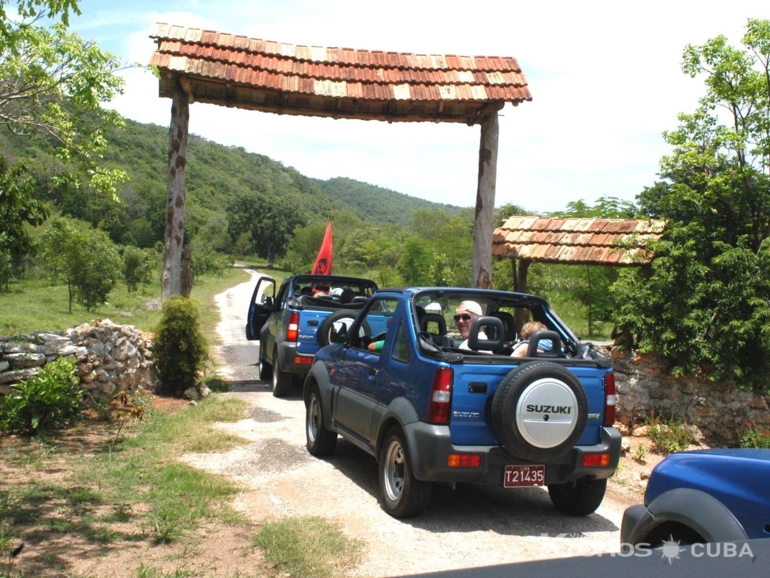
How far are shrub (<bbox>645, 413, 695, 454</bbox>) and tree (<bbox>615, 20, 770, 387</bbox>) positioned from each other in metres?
0.83

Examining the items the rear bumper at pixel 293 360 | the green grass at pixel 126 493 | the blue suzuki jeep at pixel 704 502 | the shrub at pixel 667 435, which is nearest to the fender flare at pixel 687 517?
the blue suzuki jeep at pixel 704 502

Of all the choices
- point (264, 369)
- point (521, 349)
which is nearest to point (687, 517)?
point (521, 349)

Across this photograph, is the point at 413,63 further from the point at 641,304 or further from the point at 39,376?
the point at 39,376

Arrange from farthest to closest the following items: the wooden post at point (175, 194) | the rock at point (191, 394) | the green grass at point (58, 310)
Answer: the green grass at point (58, 310) < the wooden post at point (175, 194) < the rock at point (191, 394)

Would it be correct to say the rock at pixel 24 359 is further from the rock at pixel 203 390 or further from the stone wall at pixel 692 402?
the stone wall at pixel 692 402

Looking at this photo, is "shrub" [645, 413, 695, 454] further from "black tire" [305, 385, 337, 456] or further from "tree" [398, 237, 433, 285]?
"tree" [398, 237, 433, 285]

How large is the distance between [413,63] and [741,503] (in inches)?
411

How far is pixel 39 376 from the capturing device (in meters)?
7.94

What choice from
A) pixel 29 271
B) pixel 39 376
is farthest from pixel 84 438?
pixel 29 271

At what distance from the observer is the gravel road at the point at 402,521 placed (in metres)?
5.12

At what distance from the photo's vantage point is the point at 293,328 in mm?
10836

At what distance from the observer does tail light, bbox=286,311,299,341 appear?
10828mm

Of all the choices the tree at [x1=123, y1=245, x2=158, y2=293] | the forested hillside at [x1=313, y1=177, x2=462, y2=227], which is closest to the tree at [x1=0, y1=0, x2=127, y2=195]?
the tree at [x1=123, y1=245, x2=158, y2=293]

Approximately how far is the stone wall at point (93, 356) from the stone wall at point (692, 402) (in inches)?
284
